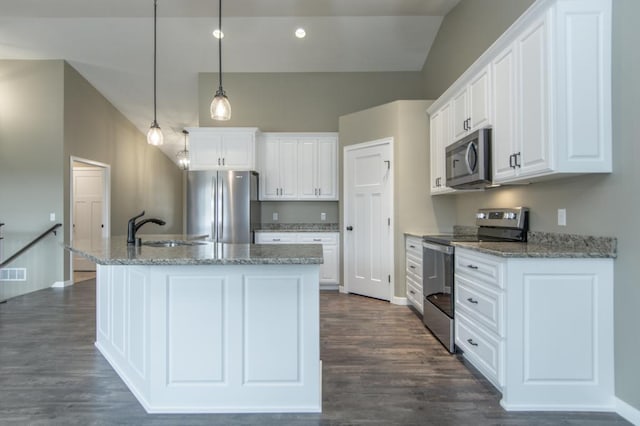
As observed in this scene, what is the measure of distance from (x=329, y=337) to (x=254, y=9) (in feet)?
13.5

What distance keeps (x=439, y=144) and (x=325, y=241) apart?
2136 millimetres

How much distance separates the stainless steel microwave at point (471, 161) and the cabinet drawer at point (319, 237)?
2.14m

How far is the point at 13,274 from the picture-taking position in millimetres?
5348

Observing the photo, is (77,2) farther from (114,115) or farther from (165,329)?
(165,329)

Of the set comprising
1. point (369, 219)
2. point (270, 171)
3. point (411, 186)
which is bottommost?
point (369, 219)

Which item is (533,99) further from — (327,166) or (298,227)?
(298,227)

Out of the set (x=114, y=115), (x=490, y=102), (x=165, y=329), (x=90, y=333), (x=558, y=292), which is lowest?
(x=90, y=333)

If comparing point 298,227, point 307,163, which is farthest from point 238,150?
point 298,227

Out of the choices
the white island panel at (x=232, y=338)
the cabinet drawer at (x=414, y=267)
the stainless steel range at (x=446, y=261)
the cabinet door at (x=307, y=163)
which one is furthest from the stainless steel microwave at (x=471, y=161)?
the cabinet door at (x=307, y=163)

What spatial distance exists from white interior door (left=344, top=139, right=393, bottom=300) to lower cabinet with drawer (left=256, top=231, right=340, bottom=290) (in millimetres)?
215

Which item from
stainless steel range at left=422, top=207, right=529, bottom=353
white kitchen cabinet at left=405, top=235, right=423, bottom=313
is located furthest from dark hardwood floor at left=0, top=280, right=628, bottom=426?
white kitchen cabinet at left=405, top=235, right=423, bottom=313

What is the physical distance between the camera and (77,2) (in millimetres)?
4453

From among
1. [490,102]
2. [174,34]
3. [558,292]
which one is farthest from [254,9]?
[558,292]

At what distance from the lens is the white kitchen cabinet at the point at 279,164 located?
558 cm
